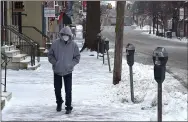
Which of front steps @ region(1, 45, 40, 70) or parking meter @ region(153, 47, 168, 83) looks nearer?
parking meter @ region(153, 47, 168, 83)

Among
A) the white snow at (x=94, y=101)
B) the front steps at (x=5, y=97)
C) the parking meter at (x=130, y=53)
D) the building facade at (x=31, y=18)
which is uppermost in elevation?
the building facade at (x=31, y=18)

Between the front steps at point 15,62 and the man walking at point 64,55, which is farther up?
the man walking at point 64,55

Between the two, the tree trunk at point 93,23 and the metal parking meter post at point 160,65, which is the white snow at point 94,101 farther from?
the tree trunk at point 93,23

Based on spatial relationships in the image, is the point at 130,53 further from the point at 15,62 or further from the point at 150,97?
the point at 15,62

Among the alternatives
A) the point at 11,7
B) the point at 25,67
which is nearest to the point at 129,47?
the point at 25,67

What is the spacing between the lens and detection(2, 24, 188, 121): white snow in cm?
781

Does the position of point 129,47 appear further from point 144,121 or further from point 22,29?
point 22,29

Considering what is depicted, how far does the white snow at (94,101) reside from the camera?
7809 millimetres

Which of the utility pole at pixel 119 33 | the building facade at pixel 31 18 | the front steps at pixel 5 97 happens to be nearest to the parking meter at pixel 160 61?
the front steps at pixel 5 97

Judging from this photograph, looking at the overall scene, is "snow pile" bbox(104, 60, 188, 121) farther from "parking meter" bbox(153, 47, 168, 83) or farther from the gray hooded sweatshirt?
the gray hooded sweatshirt

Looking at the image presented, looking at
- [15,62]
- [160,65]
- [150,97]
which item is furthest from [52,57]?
[15,62]

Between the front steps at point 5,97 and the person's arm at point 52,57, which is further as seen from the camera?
the front steps at point 5,97

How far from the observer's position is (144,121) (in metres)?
7.53

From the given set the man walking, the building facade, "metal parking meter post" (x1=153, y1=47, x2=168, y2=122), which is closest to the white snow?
"metal parking meter post" (x1=153, y1=47, x2=168, y2=122)
